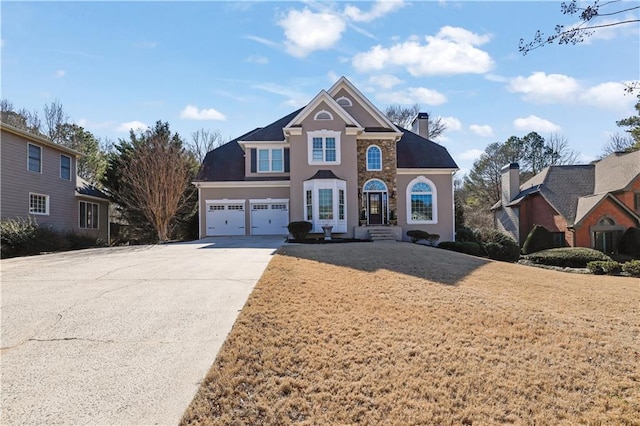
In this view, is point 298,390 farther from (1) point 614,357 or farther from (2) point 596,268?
(2) point 596,268

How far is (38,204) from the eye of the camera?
69.0 feet

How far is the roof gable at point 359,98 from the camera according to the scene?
2277 cm

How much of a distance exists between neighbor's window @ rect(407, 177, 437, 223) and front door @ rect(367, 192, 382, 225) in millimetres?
1920

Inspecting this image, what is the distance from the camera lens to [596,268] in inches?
674

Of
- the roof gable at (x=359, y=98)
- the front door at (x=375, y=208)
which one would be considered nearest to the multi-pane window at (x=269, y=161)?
the roof gable at (x=359, y=98)

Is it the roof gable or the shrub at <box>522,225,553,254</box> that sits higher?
the roof gable

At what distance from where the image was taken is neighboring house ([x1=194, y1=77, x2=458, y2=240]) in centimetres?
2123

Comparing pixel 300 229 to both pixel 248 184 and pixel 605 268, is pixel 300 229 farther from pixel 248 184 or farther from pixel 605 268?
pixel 605 268

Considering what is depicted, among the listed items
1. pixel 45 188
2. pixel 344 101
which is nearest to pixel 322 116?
pixel 344 101

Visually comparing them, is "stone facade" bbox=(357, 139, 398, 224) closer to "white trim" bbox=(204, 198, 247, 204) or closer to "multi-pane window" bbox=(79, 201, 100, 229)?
"white trim" bbox=(204, 198, 247, 204)

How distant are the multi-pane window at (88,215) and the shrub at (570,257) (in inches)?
1104

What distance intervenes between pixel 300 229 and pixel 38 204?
15012 millimetres

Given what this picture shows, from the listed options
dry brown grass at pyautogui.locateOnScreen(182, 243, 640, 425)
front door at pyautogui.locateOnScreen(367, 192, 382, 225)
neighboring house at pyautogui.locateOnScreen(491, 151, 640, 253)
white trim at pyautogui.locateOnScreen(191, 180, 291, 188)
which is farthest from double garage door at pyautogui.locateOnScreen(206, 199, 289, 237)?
neighboring house at pyautogui.locateOnScreen(491, 151, 640, 253)

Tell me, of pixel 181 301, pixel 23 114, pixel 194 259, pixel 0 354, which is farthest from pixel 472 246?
pixel 23 114
